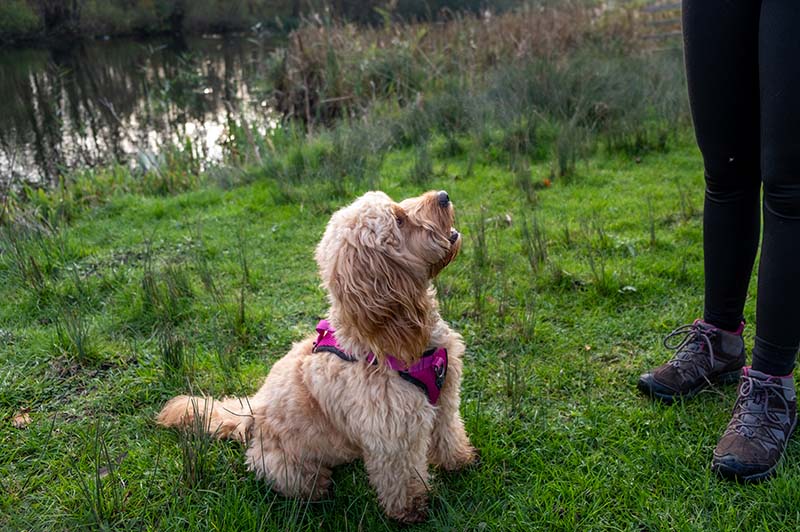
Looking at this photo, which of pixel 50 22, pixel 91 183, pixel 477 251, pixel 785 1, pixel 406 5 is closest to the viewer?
pixel 785 1

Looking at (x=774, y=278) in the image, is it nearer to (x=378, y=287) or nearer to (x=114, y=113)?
(x=378, y=287)

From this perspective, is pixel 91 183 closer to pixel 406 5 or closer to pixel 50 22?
pixel 406 5

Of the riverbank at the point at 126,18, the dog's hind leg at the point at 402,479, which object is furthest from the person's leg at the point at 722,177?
the riverbank at the point at 126,18

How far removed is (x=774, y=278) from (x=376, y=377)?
1.61 metres

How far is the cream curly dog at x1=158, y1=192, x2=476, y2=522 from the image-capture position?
2.37 m

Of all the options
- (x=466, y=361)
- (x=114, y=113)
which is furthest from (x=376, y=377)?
(x=114, y=113)

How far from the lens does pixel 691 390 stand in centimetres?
288

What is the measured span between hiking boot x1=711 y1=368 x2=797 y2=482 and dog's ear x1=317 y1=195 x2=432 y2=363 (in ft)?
4.27

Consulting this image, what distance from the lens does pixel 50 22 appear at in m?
28.2

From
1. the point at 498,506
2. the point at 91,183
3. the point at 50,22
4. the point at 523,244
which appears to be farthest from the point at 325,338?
the point at 50,22

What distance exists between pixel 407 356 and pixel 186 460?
1010 mm

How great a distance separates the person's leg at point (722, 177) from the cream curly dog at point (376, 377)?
3.78ft

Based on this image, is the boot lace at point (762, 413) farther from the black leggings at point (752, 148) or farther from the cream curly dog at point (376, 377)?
the cream curly dog at point (376, 377)

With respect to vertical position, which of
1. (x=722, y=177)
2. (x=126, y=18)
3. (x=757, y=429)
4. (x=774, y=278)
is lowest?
(x=757, y=429)
